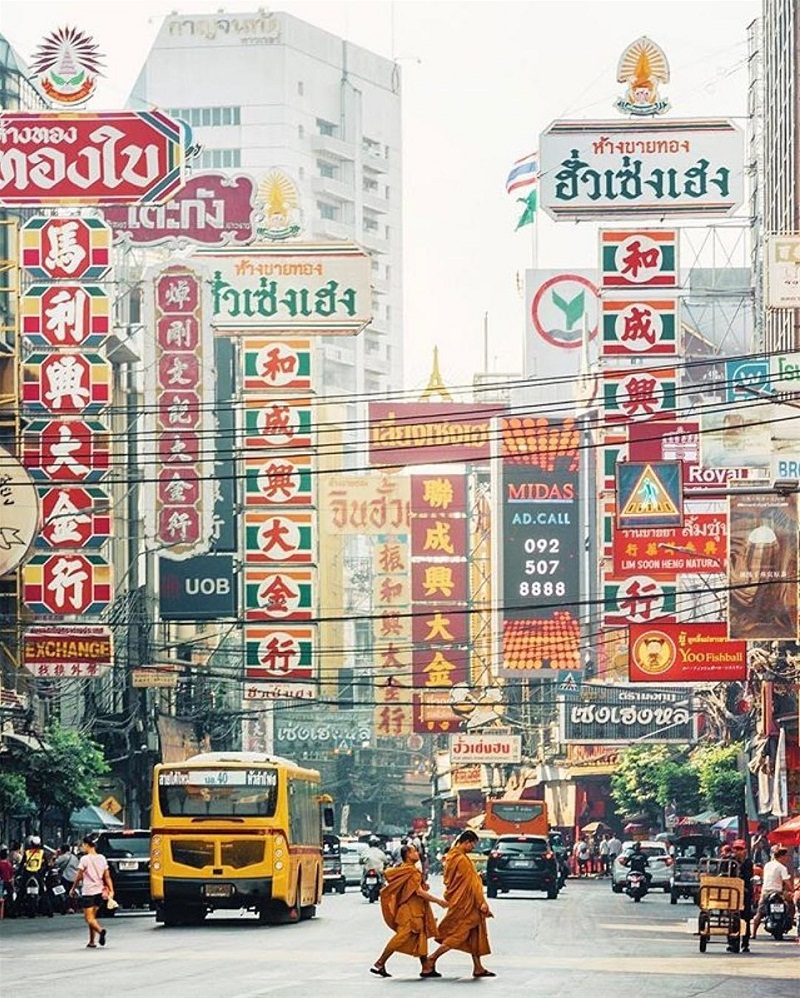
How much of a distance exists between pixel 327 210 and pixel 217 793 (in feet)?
442

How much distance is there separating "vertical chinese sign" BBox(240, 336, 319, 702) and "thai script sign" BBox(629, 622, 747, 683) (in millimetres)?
14557

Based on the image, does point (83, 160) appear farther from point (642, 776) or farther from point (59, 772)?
point (642, 776)

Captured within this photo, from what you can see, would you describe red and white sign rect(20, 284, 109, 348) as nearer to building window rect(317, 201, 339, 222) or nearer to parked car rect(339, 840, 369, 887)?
parked car rect(339, 840, 369, 887)

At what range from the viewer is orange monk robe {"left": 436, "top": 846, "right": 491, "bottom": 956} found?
79.9 feet

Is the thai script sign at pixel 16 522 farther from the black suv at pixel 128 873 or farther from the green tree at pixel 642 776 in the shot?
the green tree at pixel 642 776

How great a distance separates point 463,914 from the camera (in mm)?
24453

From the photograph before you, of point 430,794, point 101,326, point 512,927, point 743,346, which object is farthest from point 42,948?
point 430,794

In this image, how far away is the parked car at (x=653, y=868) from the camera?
64.4 metres

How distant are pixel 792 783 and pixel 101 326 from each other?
→ 2099 centimetres

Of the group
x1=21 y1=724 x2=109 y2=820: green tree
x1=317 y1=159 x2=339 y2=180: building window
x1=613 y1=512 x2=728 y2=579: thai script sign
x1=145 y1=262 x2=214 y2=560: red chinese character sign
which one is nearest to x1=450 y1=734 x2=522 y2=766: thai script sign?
Answer: x1=145 y1=262 x2=214 y2=560: red chinese character sign

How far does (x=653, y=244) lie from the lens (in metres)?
55.0

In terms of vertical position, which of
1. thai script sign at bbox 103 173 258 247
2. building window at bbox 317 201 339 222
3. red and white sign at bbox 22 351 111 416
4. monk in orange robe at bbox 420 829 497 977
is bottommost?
monk in orange robe at bbox 420 829 497 977

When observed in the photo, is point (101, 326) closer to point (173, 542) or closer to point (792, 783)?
point (173, 542)

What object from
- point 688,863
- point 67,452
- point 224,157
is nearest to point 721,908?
point 67,452
